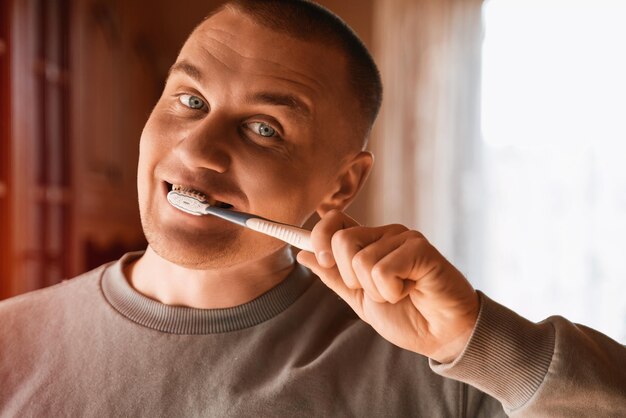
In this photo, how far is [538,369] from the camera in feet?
2.12

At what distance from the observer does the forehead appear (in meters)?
0.85

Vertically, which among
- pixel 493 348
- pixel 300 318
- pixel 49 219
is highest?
pixel 493 348

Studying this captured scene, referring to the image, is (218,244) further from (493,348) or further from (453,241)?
(453,241)

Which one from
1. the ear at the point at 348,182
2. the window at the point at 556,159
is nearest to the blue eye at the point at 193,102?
the ear at the point at 348,182

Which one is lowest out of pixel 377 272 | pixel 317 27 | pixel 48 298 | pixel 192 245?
pixel 48 298

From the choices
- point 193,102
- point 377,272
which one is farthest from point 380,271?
point 193,102

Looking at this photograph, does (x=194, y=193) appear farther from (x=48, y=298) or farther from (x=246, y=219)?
(x=48, y=298)

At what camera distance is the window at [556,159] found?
1.97 metres

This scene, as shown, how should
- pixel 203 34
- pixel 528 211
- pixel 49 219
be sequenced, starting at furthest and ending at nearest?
pixel 528 211 → pixel 49 219 → pixel 203 34

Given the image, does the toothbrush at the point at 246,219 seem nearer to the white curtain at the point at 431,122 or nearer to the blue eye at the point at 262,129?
the blue eye at the point at 262,129

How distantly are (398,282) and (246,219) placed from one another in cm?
17

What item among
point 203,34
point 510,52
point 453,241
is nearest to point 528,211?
point 453,241

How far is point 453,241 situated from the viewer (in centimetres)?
222

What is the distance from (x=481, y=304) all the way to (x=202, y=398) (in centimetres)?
34
